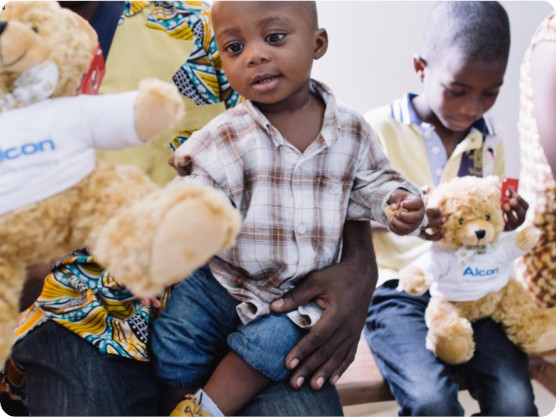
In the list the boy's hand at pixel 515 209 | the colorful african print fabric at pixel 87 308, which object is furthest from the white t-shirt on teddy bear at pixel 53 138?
the boy's hand at pixel 515 209

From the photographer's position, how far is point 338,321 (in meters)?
0.84

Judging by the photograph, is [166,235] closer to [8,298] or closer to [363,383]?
[8,298]

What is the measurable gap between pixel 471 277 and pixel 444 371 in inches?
8.2

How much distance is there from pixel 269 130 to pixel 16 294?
0.43 m

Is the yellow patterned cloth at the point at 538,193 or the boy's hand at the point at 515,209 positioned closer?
the boy's hand at the point at 515,209

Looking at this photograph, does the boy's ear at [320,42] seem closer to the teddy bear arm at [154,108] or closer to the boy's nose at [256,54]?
the boy's nose at [256,54]

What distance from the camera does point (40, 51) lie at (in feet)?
1.45

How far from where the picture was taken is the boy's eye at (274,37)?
0.74 metres

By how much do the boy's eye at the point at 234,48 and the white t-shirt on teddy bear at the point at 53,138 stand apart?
33cm

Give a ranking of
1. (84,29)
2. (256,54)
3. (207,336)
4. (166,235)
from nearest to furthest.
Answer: (166,235), (84,29), (256,54), (207,336)

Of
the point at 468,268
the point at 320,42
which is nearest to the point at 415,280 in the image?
the point at 468,268

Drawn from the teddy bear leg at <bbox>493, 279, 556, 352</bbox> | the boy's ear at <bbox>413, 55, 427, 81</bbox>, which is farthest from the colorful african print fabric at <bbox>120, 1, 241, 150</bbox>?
the teddy bear leg at <bbox>493, 279, 556, 352</bbox>

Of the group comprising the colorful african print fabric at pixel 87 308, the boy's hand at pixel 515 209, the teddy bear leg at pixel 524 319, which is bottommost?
the teddy bear leg at pixel 524 319

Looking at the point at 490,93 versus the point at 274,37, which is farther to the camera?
the point at 490,93
